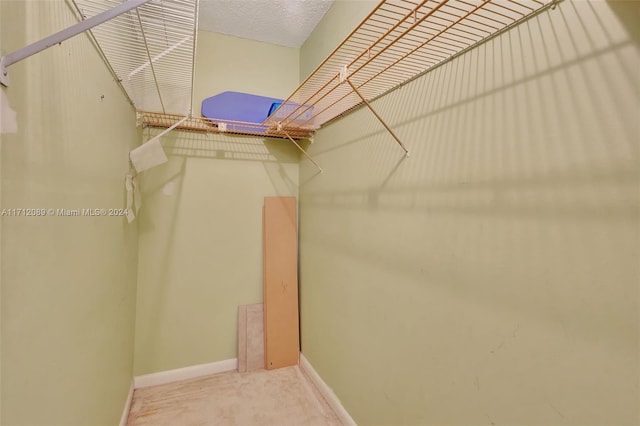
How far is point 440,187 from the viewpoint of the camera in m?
1.05

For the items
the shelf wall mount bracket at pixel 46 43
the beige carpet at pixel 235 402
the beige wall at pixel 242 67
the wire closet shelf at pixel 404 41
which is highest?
the beige wall at pixel 242 67

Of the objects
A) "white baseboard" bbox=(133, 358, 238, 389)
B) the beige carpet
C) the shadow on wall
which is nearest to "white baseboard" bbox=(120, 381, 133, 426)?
the beige carpet

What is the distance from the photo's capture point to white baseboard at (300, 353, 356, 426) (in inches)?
64.9

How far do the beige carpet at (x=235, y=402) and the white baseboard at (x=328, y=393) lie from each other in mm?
35

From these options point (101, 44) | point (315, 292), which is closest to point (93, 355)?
point (101, 44)

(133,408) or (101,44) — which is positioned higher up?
(101,44)

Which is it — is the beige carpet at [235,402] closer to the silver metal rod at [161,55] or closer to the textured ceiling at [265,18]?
the silver metal rod at [161,55]

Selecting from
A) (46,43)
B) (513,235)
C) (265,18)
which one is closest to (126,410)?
(46,43)

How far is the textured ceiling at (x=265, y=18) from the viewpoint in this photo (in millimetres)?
1874

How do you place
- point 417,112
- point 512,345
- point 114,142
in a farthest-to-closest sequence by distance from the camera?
point 114,142 → point 417,112 → point 512,345

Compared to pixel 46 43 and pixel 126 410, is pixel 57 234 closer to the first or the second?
pixel 46 43

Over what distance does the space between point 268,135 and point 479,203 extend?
1.79m

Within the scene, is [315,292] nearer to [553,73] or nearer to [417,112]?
[417,112]

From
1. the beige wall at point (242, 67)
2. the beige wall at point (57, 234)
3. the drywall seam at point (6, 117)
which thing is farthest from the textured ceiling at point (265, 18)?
the drywall seam at point (6, 117)
